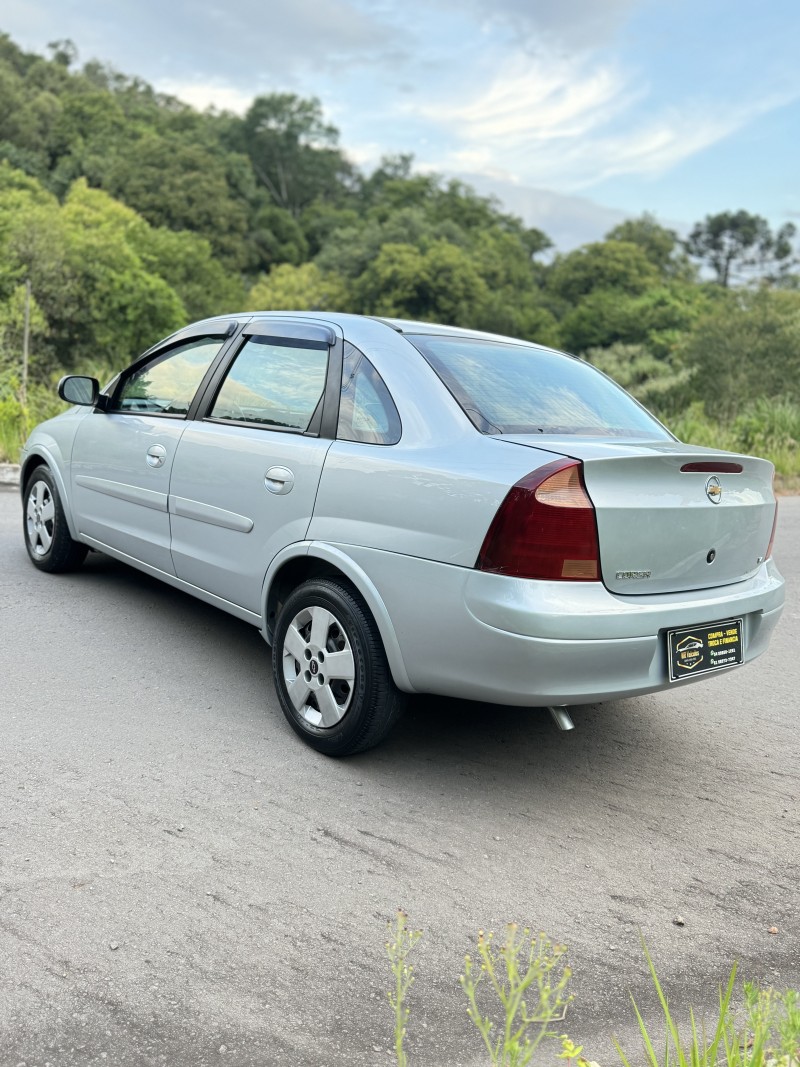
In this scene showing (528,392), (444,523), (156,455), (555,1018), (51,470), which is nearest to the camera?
(555,1018)

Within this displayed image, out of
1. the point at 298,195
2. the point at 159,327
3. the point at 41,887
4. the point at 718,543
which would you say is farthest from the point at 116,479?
the point at 298,195

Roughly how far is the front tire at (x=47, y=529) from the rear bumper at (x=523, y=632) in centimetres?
315

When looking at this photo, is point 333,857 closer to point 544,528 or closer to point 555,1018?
point 555,1018

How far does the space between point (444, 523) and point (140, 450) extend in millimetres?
2341

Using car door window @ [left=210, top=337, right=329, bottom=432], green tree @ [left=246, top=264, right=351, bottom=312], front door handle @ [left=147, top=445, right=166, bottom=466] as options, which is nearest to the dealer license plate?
car door window @ [left=210, top=337, right=329, bottom=432]

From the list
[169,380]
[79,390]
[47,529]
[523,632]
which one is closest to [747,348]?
[47,529]

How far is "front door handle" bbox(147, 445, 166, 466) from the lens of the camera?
4910mm

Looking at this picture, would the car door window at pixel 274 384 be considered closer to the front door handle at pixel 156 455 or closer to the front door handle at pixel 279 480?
the front door handle at pixel 279 480

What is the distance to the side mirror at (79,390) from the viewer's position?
5684 millimetres

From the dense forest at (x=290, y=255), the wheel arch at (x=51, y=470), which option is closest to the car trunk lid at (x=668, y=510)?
the wheel arch at (x=51, y=470)

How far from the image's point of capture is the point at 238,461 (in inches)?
171

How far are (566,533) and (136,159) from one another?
76.5 metres

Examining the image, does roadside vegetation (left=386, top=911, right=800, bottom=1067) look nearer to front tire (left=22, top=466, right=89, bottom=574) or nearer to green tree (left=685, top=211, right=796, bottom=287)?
front tire (left=22, top=466, right=89, bottom=574)

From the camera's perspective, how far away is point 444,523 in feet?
11.1
